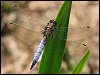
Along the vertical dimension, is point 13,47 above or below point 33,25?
below

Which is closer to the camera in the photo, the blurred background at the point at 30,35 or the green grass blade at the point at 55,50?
the green grass blade at the point at 55,50

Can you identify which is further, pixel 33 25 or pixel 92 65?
pixel 92 65

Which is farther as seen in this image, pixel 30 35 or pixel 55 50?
pixel 30 35

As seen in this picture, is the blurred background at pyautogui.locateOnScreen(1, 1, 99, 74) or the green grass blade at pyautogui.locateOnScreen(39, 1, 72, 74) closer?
the green grass blade at pyautogui.locateOnScreen(39, 1, 72, 74)

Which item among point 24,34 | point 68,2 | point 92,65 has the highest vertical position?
point 68,2

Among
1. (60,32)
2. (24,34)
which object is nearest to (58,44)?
(60,32)

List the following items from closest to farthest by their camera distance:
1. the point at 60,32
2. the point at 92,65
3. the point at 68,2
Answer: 1. the point at 68,2
2. the point at 60,32
3. the point at 92,65

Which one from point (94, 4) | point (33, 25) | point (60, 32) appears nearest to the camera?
point (60, 32)

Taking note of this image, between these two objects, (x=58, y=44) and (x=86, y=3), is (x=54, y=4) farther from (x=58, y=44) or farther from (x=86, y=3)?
(x=58, y=44)
